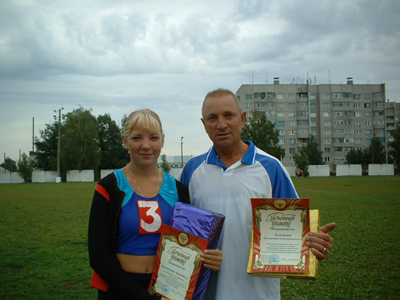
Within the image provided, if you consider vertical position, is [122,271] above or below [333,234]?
above

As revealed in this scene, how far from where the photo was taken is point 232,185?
2.92m

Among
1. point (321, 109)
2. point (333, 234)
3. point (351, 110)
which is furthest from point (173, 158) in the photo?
point (333, 234)

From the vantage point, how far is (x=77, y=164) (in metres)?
63.3

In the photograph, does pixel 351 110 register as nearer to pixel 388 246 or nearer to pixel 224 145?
pixel 388 246

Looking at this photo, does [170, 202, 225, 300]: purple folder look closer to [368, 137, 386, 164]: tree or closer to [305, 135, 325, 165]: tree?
[305, 135, 325, 165]: tree

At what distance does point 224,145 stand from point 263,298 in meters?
1.29

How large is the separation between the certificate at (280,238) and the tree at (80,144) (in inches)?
2533

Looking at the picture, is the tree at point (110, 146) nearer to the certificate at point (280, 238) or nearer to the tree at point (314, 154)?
the tree at point (314, 154)

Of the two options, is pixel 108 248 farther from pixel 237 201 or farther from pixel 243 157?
pixel 243 157

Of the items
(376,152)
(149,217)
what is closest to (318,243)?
(149,217)

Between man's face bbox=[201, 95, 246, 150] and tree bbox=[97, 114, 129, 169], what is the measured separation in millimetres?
70796

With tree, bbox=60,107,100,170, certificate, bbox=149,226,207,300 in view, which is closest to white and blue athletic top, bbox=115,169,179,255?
certificate, bbox=149,226,207,300

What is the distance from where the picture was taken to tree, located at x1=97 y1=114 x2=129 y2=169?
2928 inches

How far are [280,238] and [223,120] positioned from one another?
1.09 metres
